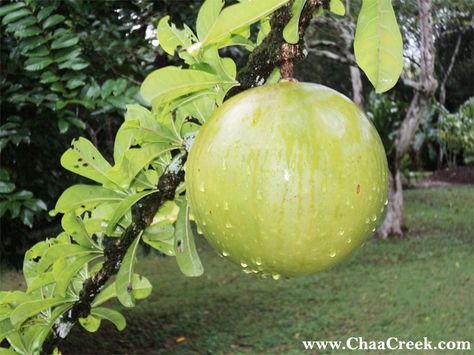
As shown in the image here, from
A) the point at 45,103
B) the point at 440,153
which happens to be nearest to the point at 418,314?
the point at 45,103

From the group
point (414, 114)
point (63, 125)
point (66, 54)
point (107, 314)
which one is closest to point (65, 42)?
point (66, 54)

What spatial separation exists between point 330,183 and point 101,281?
1.82 feet

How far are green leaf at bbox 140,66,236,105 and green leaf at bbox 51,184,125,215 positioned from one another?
1.07ft

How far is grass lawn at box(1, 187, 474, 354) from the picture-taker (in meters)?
3.83

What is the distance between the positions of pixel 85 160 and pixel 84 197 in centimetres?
6

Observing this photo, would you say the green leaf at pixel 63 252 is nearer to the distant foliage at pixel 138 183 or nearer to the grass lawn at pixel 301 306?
the distant foliage at pixel 138 183

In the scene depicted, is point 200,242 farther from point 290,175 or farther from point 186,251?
point 290,175

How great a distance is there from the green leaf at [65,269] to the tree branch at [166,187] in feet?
0.10

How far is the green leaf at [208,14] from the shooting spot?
63 centimetres

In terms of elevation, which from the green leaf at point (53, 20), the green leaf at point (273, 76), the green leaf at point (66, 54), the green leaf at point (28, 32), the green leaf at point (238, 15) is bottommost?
the green leaf at point (66, 54)

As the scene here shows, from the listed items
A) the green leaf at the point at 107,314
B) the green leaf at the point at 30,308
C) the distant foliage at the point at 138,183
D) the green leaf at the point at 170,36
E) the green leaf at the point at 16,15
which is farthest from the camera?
the green leaf at the point at 16,15

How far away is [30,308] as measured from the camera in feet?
3.14

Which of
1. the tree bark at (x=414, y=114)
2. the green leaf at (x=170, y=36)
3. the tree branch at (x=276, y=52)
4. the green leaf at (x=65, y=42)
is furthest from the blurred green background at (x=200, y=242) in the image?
the tree branch at (x=276, y=52)

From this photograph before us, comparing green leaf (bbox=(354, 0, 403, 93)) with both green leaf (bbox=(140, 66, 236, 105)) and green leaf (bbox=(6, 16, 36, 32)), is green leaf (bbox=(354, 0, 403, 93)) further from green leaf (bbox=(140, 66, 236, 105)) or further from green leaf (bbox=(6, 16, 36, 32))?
green leaf (bbox=(6, 16, 36, 32))
